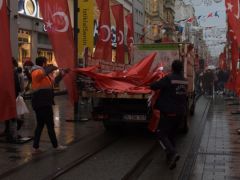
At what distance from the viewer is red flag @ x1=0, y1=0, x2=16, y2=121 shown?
8.87 m

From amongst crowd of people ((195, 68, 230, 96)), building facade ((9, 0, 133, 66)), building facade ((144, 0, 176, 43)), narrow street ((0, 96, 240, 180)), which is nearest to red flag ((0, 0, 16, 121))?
narrow street ((0, 96, 240, 180))

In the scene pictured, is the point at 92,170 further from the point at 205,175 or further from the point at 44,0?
the point at 44,0

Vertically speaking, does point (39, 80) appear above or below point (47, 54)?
below

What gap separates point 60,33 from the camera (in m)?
14.1

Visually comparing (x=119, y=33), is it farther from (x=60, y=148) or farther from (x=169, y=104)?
(x=169, y=104)

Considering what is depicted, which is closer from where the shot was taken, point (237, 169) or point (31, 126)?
point (237, 169)

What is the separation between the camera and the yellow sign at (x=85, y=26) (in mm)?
17141

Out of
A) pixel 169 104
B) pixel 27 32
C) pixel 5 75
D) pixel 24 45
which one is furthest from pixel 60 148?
pixel 27 32

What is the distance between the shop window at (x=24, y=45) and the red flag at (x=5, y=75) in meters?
19.3

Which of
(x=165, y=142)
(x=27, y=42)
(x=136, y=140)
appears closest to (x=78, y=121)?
(x=136, y=140)

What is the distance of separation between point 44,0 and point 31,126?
136 inches

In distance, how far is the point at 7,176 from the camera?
841cm

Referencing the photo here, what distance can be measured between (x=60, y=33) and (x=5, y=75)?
531 centimetres

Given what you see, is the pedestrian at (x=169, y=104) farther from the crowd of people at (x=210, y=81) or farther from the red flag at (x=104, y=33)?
the crowd of people at (x=210, y=81)
